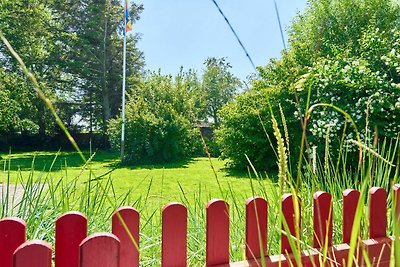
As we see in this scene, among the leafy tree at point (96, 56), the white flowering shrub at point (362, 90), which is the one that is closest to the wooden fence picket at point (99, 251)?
the white flowering shrub at point (362, 90)

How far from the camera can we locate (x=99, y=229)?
1314 mm

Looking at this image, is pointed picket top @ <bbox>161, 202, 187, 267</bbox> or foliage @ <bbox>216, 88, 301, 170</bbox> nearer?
pointed picket top @ <bbox>161, 202, 187, 267</bbox>

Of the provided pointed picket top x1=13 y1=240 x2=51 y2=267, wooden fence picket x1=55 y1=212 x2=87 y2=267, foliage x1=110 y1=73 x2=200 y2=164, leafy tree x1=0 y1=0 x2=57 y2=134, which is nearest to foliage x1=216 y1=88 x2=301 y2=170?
foliage x1=110 y1=73 x2=200 y2=164

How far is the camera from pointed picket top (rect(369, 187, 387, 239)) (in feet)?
4.21

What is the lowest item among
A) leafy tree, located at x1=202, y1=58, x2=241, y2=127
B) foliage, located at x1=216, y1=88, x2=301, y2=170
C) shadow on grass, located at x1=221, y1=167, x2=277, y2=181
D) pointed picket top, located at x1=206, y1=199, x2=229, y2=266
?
shadow on grass, located at x1=221, y1=167, x2=277, y2=181

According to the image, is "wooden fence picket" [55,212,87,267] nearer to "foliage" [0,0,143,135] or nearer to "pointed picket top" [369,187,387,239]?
"pointed picket top" [369,187,387,239]

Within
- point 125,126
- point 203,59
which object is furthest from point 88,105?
point 203,59

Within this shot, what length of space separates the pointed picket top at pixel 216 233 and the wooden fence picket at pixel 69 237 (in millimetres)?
340

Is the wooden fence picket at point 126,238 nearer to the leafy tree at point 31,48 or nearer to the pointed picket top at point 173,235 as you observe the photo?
the pointed picket top at point 173,235

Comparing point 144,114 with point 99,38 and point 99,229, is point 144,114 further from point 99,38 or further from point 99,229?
point 99,229

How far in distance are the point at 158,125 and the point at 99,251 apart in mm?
11573

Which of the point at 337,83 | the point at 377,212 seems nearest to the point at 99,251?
the point at 377,212

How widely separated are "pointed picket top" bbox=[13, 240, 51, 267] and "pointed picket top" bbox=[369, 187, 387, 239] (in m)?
1.06

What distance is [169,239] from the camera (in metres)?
0.96
